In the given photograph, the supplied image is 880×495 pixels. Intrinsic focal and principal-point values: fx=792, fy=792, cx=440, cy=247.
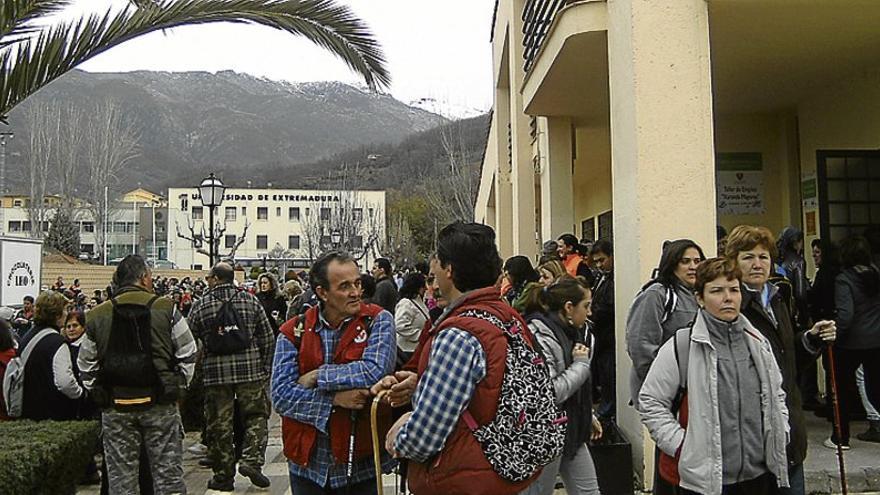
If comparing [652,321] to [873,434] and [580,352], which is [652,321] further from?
[873,434]

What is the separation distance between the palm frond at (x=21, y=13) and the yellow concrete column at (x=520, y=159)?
976cm

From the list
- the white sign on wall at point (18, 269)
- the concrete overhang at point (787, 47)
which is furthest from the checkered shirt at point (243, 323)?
the white sign on wall at point (18, 269)

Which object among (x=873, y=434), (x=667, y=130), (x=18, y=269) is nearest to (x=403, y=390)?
(x=667, y=130)

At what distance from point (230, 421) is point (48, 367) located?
1621mm

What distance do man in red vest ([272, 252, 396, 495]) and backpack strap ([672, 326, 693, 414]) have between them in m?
1.40

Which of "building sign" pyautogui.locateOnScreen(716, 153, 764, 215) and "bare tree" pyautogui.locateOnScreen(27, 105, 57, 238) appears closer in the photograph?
"building sign" pyautogui.locateOnScreen(716, 153, 764, 215)

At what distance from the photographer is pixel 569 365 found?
478 cm

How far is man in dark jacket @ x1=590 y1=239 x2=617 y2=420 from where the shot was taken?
26.9 feet

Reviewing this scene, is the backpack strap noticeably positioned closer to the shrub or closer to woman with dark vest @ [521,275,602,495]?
woman with dark vest @ [521,275,602,495]

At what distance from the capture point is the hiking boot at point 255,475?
744cm

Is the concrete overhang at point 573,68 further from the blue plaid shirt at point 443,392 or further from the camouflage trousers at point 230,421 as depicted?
the blue plaid shirt at point 443,392

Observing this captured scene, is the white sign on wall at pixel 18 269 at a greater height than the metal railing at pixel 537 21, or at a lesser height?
lesser

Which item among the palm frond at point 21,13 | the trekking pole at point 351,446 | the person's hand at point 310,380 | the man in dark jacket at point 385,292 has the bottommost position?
the trekking pole at point 351,446

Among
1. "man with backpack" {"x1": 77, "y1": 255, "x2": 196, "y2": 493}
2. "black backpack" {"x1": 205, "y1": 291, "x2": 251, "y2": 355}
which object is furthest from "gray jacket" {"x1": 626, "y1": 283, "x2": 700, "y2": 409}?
"black backpack" {"x1": 205, "y1": 291, "x2": 251, "y2": 355}
